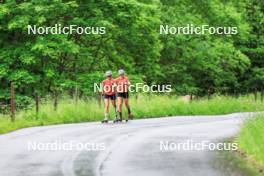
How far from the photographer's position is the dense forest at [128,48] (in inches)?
1239

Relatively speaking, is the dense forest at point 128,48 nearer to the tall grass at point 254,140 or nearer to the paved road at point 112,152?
the paved road at point 112,152

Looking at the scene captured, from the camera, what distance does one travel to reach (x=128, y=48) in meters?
39.6

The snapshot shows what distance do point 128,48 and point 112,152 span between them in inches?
1015

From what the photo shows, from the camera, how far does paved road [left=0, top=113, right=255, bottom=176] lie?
11604mm

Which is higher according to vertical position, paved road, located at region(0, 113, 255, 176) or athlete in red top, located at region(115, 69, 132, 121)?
athlete in red top, located at region(115, 69, 132, 121)

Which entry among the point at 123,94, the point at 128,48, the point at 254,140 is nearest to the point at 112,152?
the point at 254,140

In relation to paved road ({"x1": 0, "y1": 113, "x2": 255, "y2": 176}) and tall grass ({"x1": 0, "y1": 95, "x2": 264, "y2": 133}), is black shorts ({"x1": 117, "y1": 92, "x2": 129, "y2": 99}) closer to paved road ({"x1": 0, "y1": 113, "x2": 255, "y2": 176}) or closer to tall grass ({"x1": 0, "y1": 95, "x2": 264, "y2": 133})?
tall grass ({"x1": 0, "y1": 95, "x2": 264, "y2": 133})

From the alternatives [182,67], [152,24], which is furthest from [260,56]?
[152,24]

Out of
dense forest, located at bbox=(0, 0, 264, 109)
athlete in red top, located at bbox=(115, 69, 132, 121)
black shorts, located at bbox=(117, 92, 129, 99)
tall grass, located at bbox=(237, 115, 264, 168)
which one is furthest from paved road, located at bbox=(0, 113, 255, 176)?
dense forest, located at bbox=(0, 0, 264, 109)

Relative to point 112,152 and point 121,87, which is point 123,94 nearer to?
point 121,87

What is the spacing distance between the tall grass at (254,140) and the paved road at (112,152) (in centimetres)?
75

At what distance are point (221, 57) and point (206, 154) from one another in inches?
1284

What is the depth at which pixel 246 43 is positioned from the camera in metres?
49.9

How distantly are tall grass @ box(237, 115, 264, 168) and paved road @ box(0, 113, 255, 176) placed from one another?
75 centimetres
